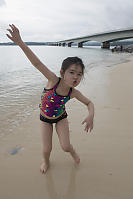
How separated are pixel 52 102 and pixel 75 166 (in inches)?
36.2

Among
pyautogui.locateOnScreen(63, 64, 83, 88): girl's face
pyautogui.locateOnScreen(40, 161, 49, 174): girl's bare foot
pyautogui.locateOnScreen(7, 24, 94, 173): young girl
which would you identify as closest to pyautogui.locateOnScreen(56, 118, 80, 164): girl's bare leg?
pyautogui.locateOnScreen(7, 24, 94, 173): young girl

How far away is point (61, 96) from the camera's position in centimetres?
191

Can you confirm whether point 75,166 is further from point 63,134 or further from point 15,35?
point 15,35

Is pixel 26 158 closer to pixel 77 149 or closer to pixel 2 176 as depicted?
pixel 2 176

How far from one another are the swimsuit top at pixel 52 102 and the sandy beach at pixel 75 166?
741 mm

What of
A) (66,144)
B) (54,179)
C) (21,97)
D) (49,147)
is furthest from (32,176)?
(21,97)

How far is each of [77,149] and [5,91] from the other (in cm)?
422

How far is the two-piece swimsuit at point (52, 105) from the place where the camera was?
1.90 m

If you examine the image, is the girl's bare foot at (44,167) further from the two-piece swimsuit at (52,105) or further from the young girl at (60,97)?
the two-piece swimsuit at (52,105)

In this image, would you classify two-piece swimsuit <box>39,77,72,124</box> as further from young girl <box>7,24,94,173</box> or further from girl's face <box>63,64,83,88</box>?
girl's face <box>63,64,83,88</box>

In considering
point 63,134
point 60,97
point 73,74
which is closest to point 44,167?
point 63,134

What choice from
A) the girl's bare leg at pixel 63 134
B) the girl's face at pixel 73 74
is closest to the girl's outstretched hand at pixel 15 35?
the girl's face at pixel 73 74

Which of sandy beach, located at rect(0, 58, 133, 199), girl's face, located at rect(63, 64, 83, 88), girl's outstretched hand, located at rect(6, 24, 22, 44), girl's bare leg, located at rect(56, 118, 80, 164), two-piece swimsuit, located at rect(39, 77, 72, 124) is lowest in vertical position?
sandy beach, located at rect(0, 58, 133, 199)

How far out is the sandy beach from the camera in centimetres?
174
